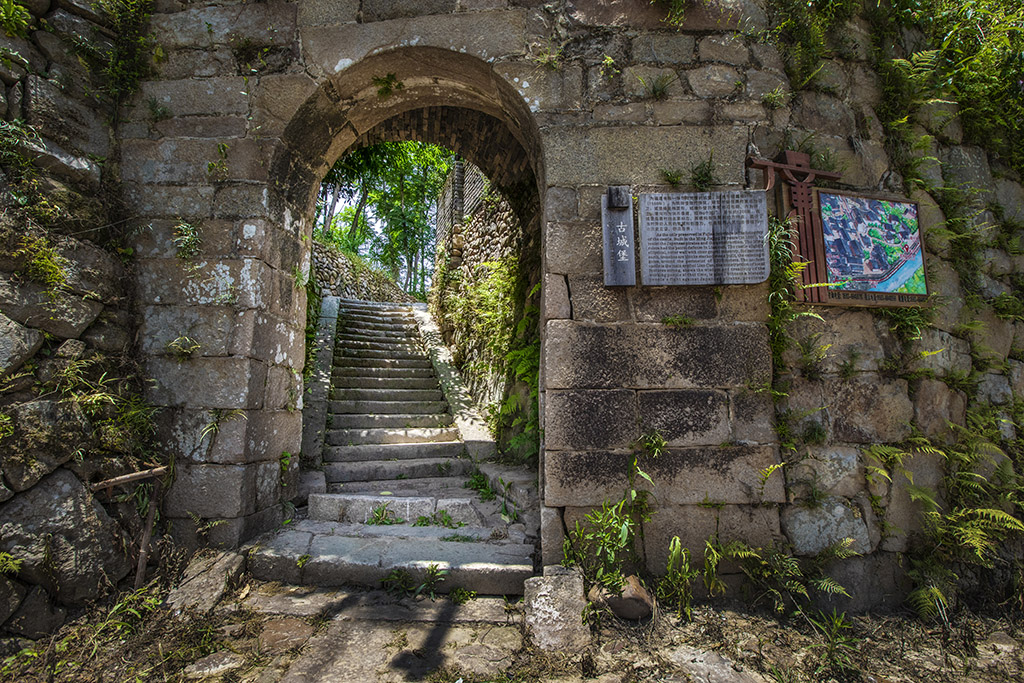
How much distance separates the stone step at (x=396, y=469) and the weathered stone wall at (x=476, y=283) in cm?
92

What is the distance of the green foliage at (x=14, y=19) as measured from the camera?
2.51 meters

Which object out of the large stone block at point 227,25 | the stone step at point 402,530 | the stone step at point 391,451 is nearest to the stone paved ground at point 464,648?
the stone step at point 402,530

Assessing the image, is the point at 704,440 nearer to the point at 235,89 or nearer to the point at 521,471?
the point at 521,471

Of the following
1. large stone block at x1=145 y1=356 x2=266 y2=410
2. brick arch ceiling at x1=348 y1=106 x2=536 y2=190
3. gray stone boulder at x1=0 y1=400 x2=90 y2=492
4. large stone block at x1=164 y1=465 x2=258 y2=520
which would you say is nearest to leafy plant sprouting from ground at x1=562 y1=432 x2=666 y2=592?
large stone block at x1=164 y1=465 x2=258 y2=520

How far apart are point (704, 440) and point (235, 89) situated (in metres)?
3.79

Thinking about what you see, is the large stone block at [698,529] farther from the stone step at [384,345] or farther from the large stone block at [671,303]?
the stone step at [384,345]

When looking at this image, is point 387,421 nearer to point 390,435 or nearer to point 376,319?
point 390,435

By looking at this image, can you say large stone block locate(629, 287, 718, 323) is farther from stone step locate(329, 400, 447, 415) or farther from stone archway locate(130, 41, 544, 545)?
stone step locate(329, 400, 447, 415)

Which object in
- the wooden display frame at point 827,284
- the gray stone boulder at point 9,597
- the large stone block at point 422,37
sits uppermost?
the large stone block at point 422,37

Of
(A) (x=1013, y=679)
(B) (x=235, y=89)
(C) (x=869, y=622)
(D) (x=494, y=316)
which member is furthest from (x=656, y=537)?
(B) (x=235, y=89)

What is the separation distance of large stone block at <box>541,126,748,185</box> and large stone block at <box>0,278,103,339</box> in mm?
2833

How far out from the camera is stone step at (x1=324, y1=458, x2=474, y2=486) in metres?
4.23

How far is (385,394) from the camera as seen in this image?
6.13m

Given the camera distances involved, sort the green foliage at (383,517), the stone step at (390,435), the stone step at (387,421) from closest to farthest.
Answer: the green foliage at (383,517) < the stone step at (390,435) < the stone step at (387,421)
